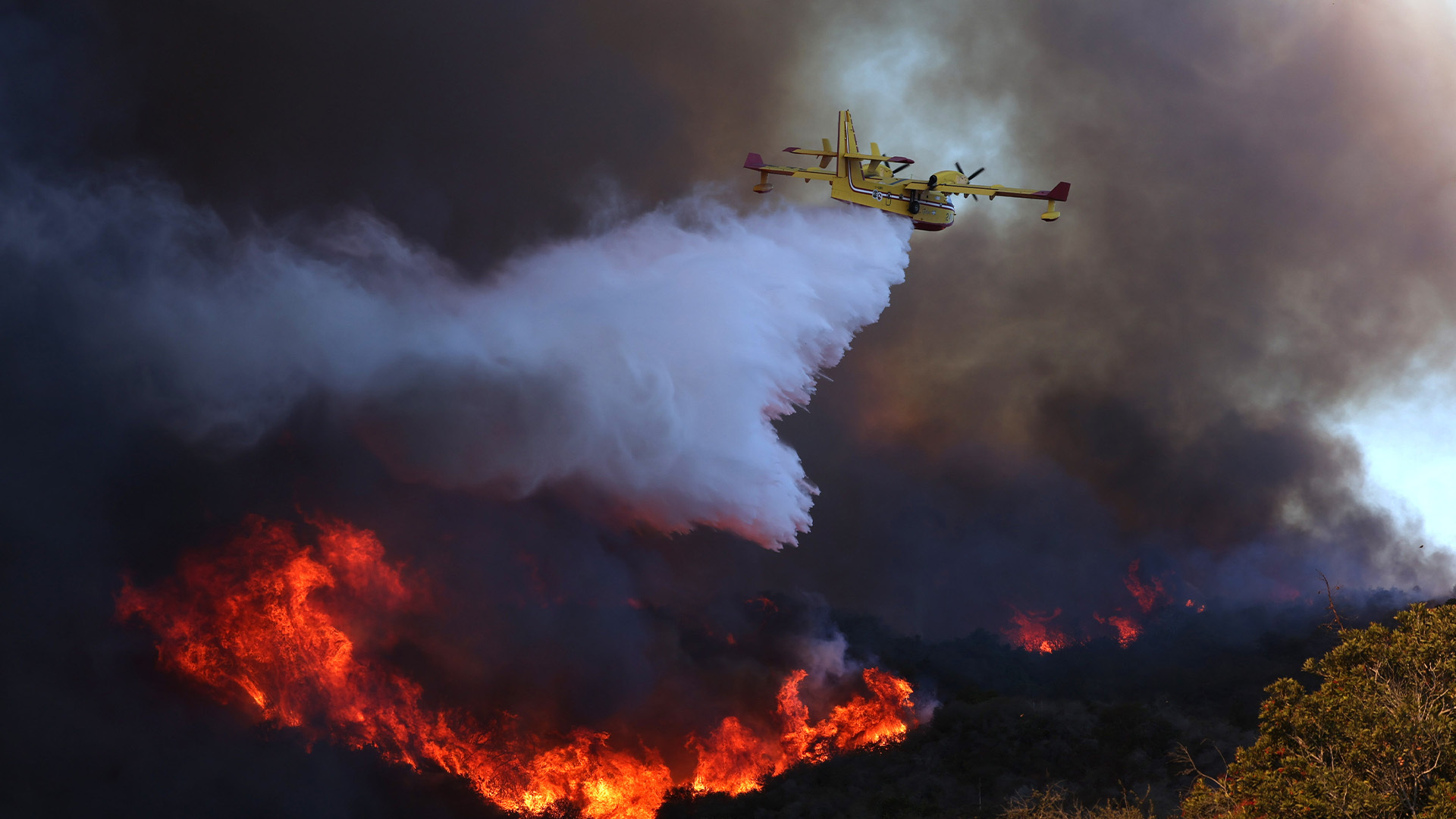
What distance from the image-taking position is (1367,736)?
65.4 ft

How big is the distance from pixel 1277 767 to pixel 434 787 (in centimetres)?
4473

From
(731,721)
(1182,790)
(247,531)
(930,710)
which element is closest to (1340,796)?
(1182,790)

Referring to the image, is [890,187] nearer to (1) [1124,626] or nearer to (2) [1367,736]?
(2) [1367,736]

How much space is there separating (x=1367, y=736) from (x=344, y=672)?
5145cm

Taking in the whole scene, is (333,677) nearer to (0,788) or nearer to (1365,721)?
(0,788)

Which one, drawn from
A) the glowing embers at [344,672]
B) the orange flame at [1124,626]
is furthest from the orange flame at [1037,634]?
the glowing embers at [344,672]

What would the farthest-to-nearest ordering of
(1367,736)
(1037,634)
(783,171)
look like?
1. (1037,634)
2. (783,171)
3. (1367,736)

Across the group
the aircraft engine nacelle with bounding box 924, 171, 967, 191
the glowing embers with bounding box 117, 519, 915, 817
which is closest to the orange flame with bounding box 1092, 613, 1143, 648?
the glowing embers with bounding box 117, 519, 915, 817

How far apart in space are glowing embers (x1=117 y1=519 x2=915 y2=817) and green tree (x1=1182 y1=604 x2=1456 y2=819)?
126ft

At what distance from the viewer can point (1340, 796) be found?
19.2 meters

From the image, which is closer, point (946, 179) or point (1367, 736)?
point (1367, 736)

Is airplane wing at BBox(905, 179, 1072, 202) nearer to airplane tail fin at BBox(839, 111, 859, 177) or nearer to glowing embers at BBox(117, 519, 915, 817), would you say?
airplane tail fin at BBox(839, 111, 859, 177)

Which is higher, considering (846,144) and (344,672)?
(846,144)

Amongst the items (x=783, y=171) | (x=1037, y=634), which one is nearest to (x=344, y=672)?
(x=783, y=171)
